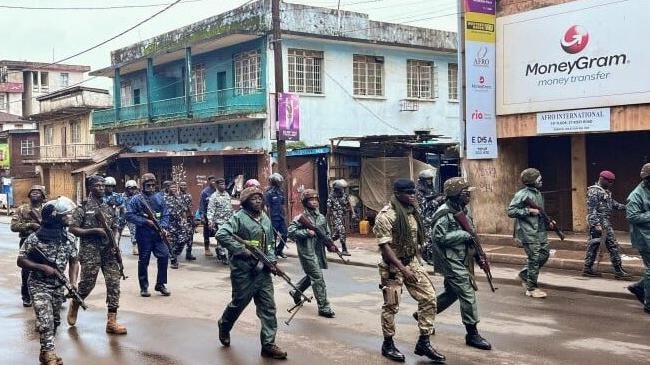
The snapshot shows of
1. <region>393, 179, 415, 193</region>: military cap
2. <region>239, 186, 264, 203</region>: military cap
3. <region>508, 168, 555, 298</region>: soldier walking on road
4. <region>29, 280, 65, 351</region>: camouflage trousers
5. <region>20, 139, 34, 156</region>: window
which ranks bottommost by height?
<region>29, 280, 65, 351</region>: camouflage trousers

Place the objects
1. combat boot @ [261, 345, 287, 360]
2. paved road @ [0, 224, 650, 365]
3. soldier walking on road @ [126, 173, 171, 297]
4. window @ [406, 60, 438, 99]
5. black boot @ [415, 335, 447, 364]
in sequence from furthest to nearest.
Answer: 1. window @ [406, 60, 438, 99]
2. soldier walking on road @ [126, 173, 171, 297]
3. paved road @ [0, 224, 650, 365]
4. combat boot @ [261, 345, 287, 360]
5. black boot @ [415, 335, 447, 364]

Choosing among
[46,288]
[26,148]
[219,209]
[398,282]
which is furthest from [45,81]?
[398,282]

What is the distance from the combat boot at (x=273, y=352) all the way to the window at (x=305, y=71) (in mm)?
16546

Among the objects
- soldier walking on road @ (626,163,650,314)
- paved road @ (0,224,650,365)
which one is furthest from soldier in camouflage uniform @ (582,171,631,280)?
soldier walking on road @ (626,163,650,314)

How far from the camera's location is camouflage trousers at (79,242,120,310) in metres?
7.79

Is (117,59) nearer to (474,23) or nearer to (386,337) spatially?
(474,23)

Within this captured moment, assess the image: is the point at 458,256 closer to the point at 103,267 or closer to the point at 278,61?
the point at 103,267

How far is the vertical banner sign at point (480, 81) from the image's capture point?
1417cm

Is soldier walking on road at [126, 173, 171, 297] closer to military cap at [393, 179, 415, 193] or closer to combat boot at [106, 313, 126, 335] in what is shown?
combat boot at [106, 313, 126, 335]

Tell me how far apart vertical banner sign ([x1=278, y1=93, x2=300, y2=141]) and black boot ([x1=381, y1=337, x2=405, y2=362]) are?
11401 mm

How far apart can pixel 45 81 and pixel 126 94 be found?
3333 centimetres

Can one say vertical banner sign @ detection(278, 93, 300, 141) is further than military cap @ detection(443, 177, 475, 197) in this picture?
Yes

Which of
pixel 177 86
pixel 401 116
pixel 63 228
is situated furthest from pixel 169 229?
pixel 177 86

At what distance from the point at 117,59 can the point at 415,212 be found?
27.0 metres
